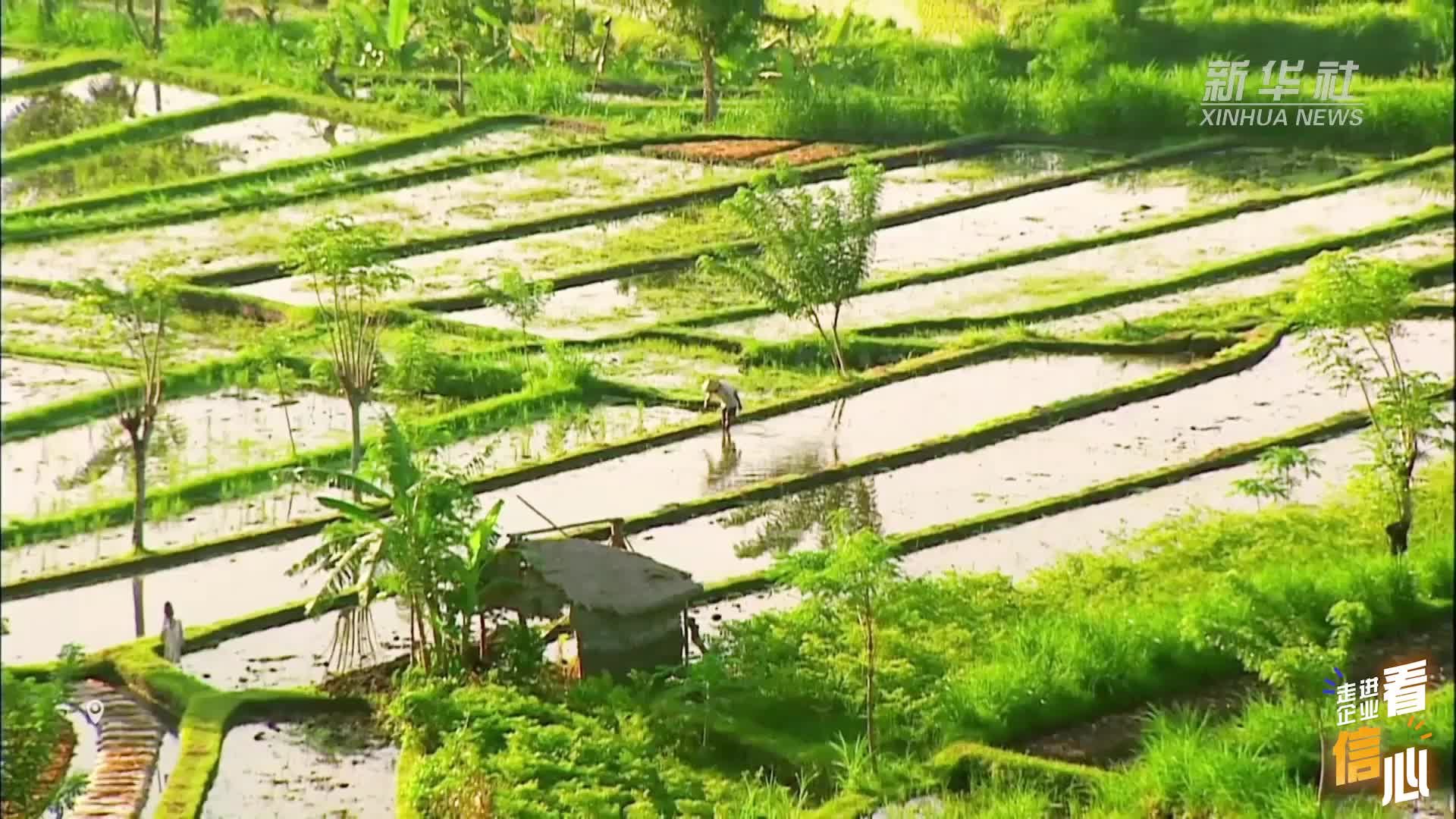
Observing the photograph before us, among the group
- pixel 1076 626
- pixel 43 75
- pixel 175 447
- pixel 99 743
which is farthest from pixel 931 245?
pixel 99 743

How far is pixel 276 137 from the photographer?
19.5 ft

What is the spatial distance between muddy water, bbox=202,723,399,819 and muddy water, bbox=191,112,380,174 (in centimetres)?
169

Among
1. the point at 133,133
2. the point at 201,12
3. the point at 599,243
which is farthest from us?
the point at 599,243

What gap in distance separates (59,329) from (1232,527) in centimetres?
273

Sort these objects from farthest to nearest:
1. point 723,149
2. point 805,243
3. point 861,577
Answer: point 723,149 → point 805,243 → point 861,577

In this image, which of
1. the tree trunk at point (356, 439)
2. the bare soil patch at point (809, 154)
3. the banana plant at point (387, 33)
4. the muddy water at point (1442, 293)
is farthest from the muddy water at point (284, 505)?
the muddy water at point (1442, 293)

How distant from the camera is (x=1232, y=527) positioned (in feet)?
18.9

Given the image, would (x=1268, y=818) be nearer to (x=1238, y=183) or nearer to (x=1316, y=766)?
(x=1316, y=766)

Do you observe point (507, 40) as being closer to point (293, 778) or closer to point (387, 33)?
point (387, 33)

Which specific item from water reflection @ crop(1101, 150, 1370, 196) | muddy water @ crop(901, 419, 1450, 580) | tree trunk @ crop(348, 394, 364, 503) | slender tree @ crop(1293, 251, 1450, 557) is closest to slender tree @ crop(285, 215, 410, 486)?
tree trunk @ crop(348, 394, 364, 503)

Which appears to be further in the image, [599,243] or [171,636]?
[599,243]

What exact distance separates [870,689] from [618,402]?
1251 mm

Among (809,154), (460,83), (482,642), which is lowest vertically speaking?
(482,642)

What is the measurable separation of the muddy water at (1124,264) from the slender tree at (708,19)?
681mm
